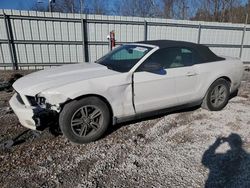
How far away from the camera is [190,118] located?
419cm

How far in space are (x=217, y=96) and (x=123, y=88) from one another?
238 cm

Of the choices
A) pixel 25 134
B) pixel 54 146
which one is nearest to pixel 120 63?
pixel 54 146

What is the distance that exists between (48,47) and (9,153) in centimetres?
675

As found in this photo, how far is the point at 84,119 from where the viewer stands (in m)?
3.12

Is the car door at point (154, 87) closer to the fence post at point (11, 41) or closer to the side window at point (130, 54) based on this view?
the side window at point (130, 54)

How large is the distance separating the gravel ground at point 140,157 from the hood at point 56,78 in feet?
2.86

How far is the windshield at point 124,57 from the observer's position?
355 centimetres

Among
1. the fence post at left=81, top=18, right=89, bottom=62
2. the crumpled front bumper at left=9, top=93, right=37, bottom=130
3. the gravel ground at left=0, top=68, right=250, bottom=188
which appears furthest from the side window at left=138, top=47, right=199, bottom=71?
the fence post at left=81, top=18, right=89, bottom=62

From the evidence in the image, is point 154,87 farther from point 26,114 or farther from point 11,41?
point 11,41

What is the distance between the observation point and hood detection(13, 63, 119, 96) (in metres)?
2.93

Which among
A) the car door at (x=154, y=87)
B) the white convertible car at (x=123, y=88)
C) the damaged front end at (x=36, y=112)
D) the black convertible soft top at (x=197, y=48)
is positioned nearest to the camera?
the damaged front end at (x=36, y=112)

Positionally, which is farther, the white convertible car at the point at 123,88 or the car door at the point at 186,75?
the car door at the point at 186,75

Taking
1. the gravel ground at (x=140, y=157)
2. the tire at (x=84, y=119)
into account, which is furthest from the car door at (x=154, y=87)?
the tire at (x=84, y=119)

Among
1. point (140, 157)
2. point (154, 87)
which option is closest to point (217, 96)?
point (154, 87)
